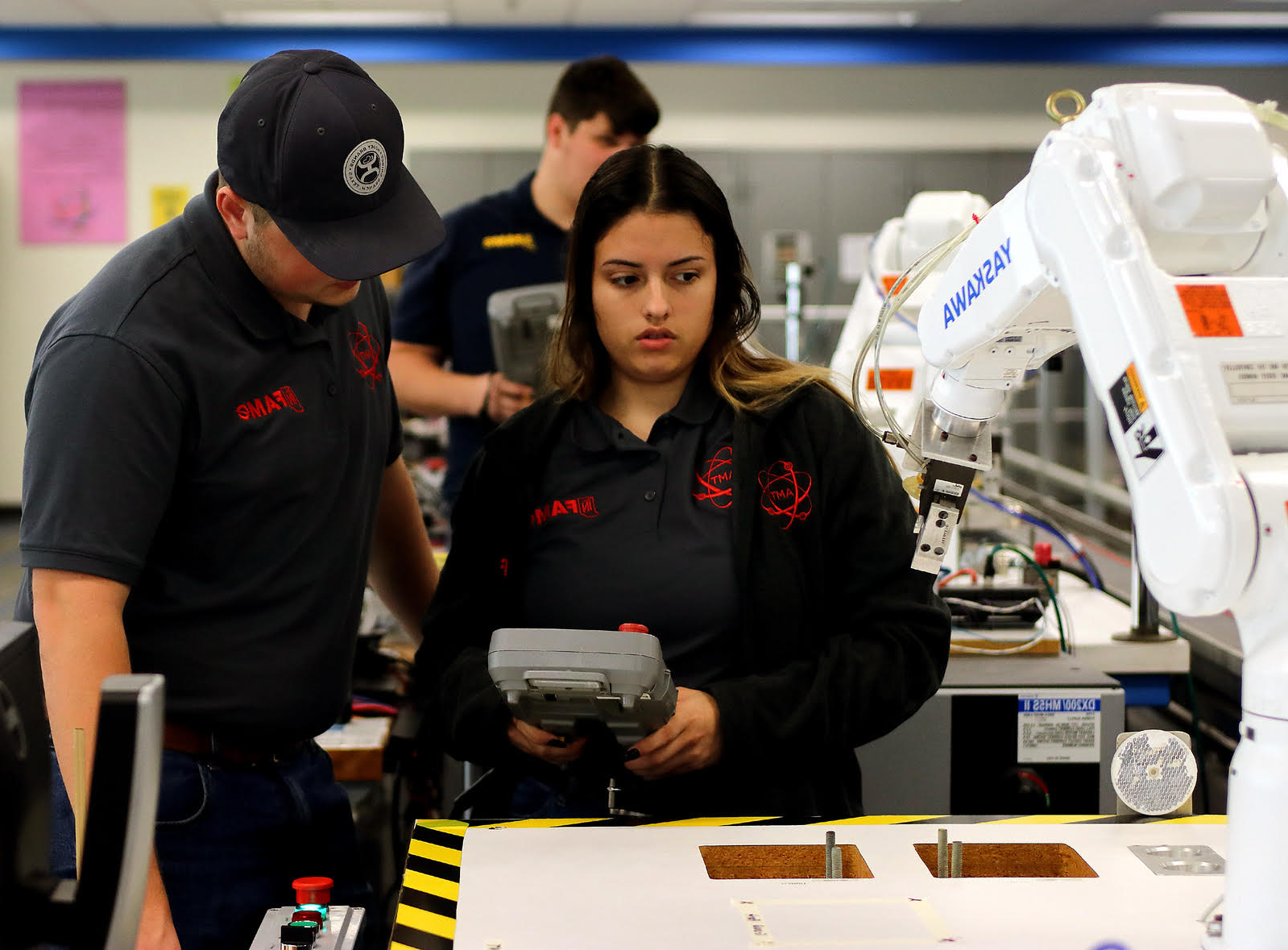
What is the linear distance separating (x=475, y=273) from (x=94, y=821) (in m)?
2.13

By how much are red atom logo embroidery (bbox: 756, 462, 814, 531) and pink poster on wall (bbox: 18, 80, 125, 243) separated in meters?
7.67

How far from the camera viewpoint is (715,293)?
1.61 metres

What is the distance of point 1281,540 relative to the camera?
796 mm

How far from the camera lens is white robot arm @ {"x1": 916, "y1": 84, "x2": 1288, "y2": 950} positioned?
0.81 m

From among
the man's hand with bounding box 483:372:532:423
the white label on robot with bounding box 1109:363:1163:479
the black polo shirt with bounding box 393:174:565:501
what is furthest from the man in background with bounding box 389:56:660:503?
the white label on robot with bounding box 1109:363:1163:479

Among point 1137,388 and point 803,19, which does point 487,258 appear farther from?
point 803,19

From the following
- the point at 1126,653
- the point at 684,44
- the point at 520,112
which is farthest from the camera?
the point at 520,112

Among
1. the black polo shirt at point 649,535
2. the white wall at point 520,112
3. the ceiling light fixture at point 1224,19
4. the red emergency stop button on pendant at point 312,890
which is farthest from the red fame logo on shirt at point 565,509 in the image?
the ceiling light fixture at point 1224,19

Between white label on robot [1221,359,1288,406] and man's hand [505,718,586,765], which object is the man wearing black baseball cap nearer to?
man's hand [505,718,586,765]

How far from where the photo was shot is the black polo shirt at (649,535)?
4.81 feet

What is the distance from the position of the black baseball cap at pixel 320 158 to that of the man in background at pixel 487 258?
1.26 m

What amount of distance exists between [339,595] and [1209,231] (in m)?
1.01

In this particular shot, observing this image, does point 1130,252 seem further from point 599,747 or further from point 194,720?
point 194,720

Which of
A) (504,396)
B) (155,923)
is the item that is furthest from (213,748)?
(504,396)
